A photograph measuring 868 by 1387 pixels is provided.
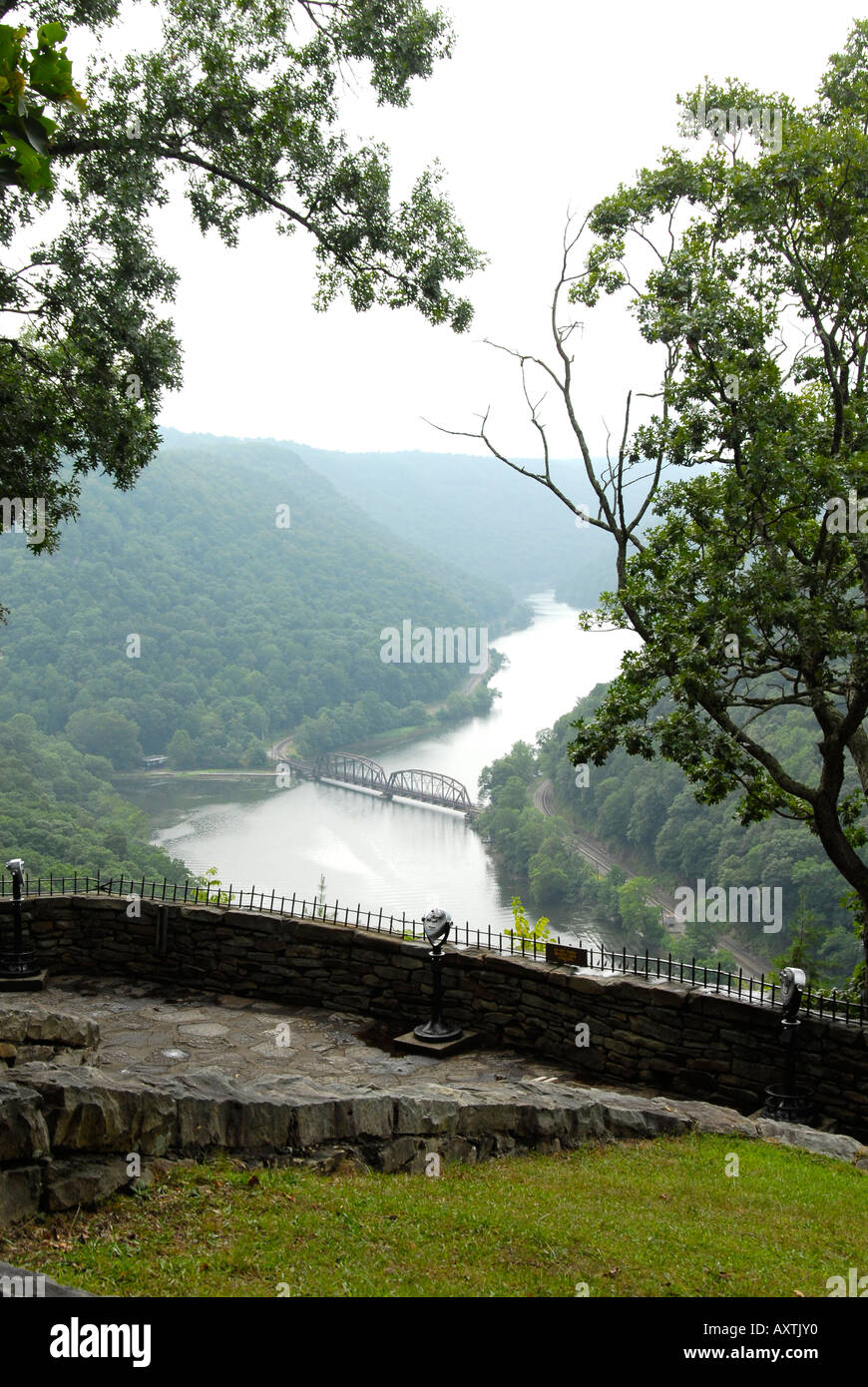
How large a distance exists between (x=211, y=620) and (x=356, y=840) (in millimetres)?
23241

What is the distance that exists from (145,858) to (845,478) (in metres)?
29.8

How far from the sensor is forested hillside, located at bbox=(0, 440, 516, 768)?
6312cm

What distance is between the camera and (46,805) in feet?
137

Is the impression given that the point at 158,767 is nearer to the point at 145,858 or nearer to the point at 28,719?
the point at 28,719

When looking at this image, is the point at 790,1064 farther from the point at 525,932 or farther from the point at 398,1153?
the point at 398,1153

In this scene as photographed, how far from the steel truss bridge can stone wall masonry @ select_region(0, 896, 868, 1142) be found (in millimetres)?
48995

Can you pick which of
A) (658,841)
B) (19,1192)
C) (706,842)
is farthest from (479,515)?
(19,1192)

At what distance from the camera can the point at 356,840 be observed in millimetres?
58406

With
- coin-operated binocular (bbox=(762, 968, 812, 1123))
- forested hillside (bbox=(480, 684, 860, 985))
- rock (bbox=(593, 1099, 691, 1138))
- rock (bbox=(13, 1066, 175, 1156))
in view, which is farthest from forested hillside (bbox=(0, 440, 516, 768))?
rock (bbox=(13, 1066, 175, 1156))

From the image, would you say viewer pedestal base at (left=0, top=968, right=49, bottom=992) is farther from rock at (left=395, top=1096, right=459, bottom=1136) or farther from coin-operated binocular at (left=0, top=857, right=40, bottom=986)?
rock at (left=395, top=1096, right=459, bottom=1136)

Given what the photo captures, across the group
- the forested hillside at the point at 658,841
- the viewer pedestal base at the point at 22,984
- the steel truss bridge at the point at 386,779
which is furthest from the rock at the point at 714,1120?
the steel truss bridge at the point at 386,779

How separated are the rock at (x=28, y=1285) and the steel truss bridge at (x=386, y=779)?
55.4 m

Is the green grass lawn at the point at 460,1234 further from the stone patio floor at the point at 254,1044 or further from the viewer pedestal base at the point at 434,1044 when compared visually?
the viewer pedestal base at the point at 434,1044
